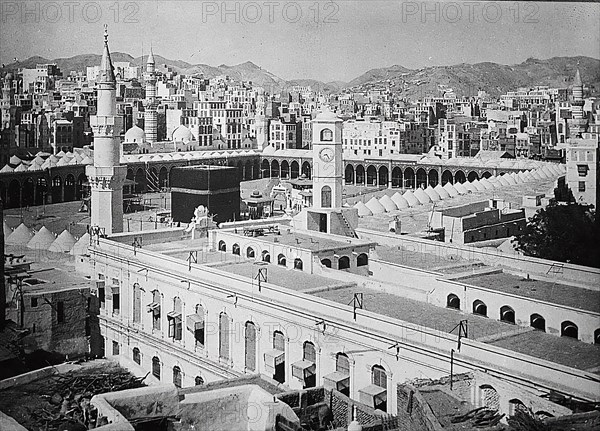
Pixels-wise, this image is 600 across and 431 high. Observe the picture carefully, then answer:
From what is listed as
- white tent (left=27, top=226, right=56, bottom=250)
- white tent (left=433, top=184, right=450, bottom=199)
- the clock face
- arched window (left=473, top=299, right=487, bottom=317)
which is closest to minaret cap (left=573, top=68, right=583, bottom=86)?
arched window (left=473, top=299, right=487, bottom=317)

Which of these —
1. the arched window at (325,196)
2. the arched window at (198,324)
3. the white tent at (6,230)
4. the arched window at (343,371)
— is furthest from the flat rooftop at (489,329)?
the white tent at (6,230)

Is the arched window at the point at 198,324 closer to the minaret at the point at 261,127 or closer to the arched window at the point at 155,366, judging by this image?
the arched window at the point at 155,366

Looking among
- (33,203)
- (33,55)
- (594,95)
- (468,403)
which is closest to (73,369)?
(33,203)

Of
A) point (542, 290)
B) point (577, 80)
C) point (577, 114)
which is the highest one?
point (577, 80)

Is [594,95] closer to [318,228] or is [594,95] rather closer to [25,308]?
[318,228]

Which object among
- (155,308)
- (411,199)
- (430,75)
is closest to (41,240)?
(155,308)

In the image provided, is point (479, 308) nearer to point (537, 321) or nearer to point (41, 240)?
point (537, 321)
